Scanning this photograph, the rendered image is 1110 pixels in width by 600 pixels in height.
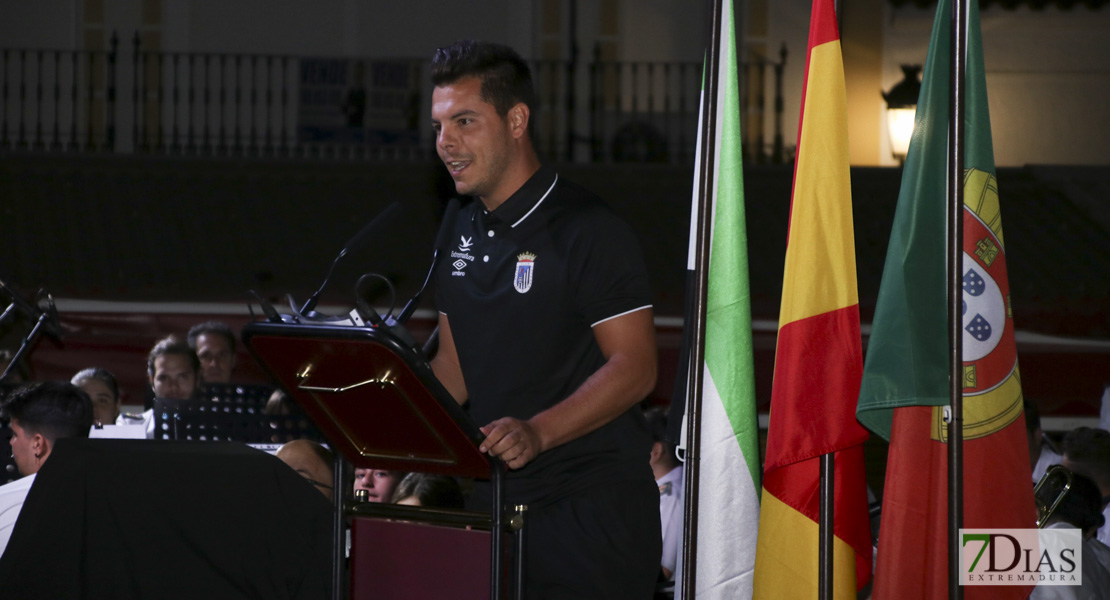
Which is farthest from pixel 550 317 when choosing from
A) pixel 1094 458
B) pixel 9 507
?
pixel 1094 458

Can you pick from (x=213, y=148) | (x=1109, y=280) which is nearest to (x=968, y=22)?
(x=1109, y=280)

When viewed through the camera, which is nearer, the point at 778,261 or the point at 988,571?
the point at 988,571

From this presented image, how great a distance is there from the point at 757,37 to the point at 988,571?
8.60m

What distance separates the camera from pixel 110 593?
5.97 feet

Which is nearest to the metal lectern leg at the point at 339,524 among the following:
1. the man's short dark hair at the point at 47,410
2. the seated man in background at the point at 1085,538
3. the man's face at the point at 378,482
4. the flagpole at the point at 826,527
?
the flagpole at the point at 826,527

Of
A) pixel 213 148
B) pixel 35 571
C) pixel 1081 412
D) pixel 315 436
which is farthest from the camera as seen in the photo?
pixel 213 148

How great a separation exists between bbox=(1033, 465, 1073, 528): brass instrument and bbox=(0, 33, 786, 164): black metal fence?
21.0 feet

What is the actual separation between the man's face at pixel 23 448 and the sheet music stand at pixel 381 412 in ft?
5.64

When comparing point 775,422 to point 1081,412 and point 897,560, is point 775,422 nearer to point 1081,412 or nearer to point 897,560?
point 897,560

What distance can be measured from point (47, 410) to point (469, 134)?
6.24 feet

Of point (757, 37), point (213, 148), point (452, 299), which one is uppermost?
point (757, 37)

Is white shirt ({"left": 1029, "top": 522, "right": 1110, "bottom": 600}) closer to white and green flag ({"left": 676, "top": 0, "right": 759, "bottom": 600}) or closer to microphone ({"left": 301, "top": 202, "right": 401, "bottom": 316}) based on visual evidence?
white and green flag ({"left": 676, "top": 0, "right": 759, "bottom": 600})

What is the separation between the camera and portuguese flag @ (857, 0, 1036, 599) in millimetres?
2162

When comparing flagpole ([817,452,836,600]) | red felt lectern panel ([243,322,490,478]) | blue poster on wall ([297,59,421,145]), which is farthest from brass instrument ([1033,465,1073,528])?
blue poster on wall ([297,59,421,145])
